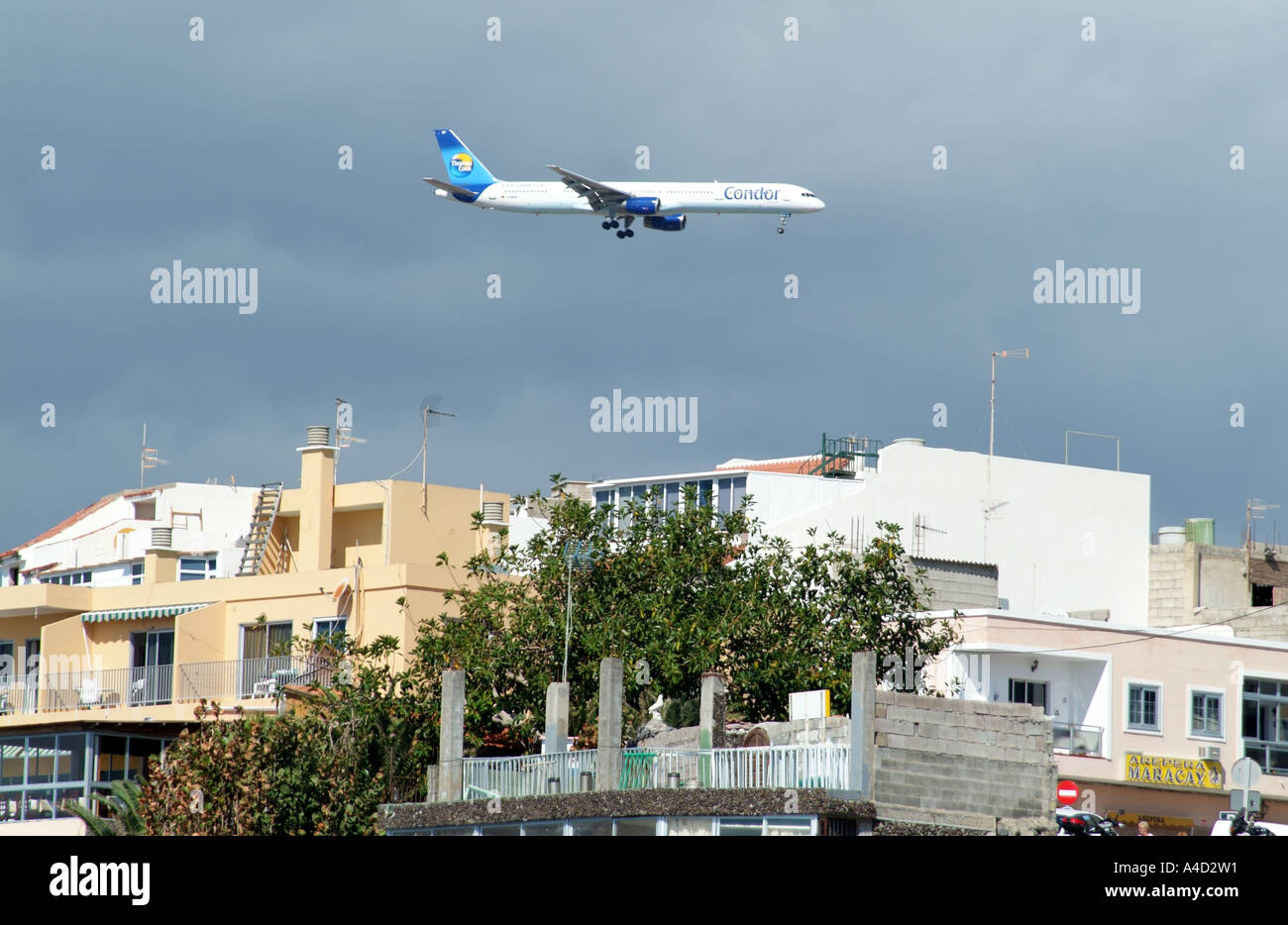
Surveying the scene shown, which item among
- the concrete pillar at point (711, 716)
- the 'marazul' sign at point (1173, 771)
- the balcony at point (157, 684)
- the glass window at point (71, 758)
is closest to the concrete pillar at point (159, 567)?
the balcony at point (157, 684)

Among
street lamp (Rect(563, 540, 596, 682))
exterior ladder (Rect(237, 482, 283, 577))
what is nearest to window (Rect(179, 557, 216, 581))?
exterior ladder (Rect(237, 482, 283, 577))

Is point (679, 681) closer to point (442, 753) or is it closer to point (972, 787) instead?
point (442, 753)

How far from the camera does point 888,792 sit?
24.9 meters

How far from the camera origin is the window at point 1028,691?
48.1 meters

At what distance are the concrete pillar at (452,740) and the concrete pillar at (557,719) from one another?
61.5 inches

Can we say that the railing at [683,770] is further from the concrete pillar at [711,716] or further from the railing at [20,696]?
the railing at [20,696]

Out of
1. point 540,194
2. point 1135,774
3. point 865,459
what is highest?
point 540,194

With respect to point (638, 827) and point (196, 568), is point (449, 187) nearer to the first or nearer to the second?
point (196, 568)

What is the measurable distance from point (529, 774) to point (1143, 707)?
25.4 metres

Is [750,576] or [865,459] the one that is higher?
[865,459]

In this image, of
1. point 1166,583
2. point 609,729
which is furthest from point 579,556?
point 1166,583

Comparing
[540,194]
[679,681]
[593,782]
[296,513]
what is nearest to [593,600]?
[679,681]

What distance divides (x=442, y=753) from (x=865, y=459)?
123ft
